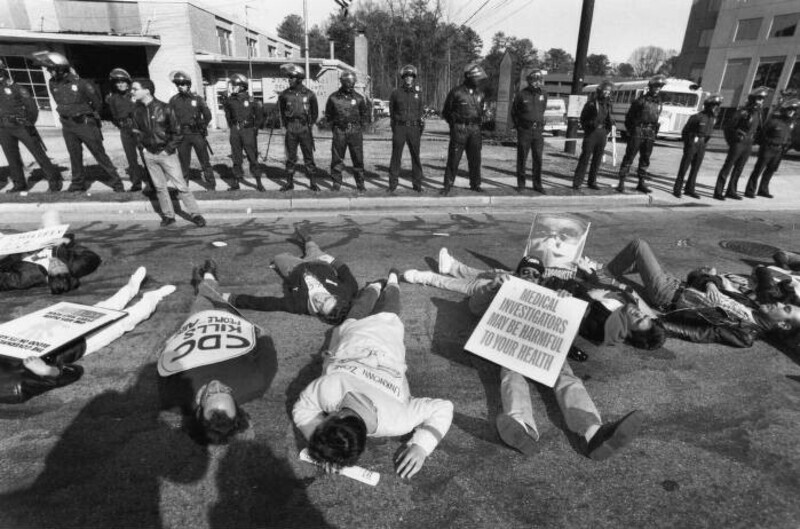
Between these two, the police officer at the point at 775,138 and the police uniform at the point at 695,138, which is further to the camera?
the police uniform at the point at 695,138

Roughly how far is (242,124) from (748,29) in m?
43.5

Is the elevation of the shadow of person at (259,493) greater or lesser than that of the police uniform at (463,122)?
lesser

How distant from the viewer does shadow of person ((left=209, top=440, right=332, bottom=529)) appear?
222cm

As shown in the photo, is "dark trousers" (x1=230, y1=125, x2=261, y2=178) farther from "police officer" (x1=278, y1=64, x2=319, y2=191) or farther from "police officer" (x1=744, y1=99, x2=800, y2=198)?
"police officer" (x1=744, y1=99, x2=800, y2=198)

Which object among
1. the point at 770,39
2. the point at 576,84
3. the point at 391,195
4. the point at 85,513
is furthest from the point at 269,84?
the point at 770,39

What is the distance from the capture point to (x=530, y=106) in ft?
28.1

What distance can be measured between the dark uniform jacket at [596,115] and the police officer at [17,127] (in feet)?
34.2

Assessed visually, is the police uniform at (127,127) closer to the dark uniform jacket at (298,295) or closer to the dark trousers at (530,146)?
the dark uniform jacket at (298,295)

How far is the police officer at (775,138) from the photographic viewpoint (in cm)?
871

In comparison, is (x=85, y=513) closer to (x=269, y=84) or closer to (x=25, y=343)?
(x=25, y=343)

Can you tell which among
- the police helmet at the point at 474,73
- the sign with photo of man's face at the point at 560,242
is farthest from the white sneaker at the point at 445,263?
the police helmet at the point at 474,73

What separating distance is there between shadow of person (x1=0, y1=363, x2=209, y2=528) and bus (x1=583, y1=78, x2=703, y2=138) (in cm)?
2299

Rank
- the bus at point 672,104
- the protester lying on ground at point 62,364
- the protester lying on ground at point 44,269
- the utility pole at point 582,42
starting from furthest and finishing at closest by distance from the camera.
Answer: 1. the bus at point 672,104
2. the utility pole at point 582,42
3. the protester lying on ground at point 44,269
4. the protester lying on ground at point 62,364

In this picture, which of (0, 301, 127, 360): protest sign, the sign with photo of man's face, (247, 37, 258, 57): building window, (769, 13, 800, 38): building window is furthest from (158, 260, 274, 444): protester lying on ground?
(769, 13, 800, 38): building window
